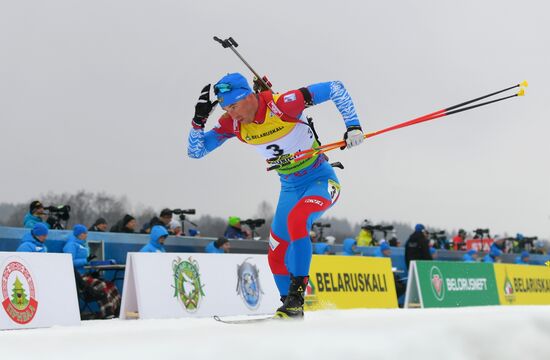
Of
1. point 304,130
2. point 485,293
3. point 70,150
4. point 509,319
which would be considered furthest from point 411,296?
point 509,319

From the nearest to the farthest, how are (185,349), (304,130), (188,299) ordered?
(185,349), (304,130), (188,299)

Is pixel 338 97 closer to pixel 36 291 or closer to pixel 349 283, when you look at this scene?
pixel 36 291

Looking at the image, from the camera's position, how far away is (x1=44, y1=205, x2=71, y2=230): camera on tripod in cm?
Answer: 937

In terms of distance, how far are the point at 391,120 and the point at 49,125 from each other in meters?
6.09

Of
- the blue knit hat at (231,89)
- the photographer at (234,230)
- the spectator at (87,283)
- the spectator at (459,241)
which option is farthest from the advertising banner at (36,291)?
the spectator at (459,241)

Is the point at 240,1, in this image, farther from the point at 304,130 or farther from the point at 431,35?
the point at 304,130

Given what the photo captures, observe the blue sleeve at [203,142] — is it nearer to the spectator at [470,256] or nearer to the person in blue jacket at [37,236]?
the person in blue jacket at [37,236]

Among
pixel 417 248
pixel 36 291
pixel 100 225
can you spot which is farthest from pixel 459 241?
pixel 36 291

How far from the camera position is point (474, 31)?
14750 millimetres

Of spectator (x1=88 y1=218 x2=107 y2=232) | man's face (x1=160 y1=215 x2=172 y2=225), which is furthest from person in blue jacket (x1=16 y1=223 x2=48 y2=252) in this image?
man's face (x1=160 y1=215 x2=172 y2=225)

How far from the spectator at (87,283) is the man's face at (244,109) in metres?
4.08

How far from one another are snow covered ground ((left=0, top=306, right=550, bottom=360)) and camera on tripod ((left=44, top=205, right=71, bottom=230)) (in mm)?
7358

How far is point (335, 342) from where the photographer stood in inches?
74.6

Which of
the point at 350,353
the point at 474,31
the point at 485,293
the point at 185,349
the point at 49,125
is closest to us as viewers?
the point at 185,349
